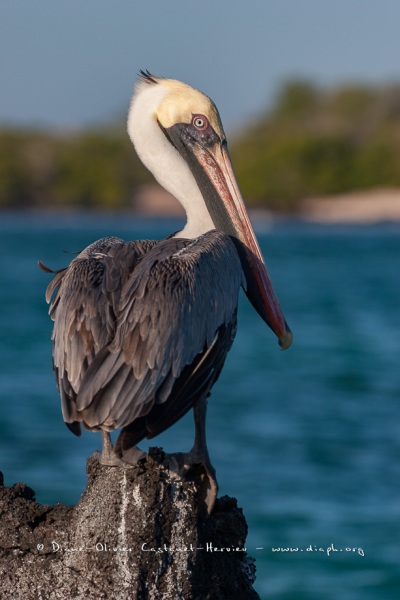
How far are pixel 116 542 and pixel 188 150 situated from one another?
1770 millimetres

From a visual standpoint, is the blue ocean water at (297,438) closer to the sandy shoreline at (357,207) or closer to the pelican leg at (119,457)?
the pelican leg at (119,457)

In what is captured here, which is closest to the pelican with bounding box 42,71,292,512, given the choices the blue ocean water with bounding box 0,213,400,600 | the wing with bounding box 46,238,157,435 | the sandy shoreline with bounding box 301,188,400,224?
the wing with bounding box 46,238,157,435

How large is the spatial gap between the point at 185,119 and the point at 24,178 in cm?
5829

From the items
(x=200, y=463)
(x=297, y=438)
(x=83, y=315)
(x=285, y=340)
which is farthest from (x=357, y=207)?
(x=83, y=315)

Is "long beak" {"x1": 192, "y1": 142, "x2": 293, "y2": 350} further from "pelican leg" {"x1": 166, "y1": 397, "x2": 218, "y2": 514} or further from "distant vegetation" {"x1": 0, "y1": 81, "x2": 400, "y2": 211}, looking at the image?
"distant vegetation" {"x1": 0, "y1": 81, "x2": 400, "y2": 211}

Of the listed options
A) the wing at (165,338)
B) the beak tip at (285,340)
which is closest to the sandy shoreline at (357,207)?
the beak tip at (285,340)

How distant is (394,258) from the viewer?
34531 mm

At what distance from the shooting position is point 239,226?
4844mm

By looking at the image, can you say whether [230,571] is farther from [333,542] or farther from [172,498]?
[333,542]

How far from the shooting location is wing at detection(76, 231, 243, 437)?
12.7 feet

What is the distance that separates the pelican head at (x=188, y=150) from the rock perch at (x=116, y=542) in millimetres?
1286

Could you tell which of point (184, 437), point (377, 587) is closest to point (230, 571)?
point (377, 587)

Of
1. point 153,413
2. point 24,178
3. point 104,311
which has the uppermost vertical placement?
→ point 24,178

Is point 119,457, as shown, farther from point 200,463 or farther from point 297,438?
point 297,438
